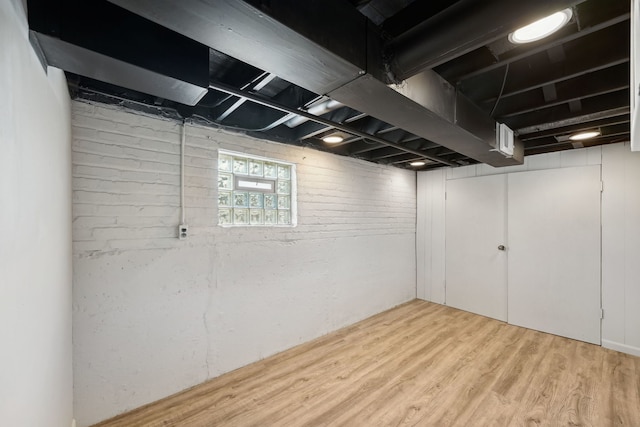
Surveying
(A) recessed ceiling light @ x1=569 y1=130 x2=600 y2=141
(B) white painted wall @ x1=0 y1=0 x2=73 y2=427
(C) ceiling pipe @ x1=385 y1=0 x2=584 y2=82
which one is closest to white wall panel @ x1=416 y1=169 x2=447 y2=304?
(A) recessed ceiling light @ x1=569 y1=130 x2=600 y2=141

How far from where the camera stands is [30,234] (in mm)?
964

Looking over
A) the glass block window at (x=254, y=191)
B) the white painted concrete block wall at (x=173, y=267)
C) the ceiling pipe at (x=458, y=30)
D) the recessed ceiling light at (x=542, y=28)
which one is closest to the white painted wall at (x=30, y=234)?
the white painted concrete block wall at (x=173, y=267)

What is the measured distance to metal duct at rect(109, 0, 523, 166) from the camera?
919 mm

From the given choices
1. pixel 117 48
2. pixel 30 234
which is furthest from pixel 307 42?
pixel 30 234

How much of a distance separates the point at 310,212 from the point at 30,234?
2.39 metres

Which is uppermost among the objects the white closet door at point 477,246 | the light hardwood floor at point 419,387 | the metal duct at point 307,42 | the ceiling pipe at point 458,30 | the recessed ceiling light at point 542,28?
the recessed ceiling light at point 542,28

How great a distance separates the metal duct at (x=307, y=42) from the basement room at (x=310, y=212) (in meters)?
0.01

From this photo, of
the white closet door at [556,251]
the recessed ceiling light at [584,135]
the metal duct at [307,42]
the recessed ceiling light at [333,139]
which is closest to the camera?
the metal duct at [307,42]

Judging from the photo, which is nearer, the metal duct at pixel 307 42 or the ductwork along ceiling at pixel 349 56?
the metal duct at pixel 307 42

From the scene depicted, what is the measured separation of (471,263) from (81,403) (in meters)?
4.59

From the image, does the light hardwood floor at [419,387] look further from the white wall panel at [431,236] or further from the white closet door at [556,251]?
the white wall panel at [431,236]

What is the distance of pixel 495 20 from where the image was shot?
1046 mm

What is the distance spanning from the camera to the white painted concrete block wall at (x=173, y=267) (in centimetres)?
184

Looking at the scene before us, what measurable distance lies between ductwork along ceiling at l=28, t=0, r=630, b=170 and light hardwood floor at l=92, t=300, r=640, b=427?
210cm
